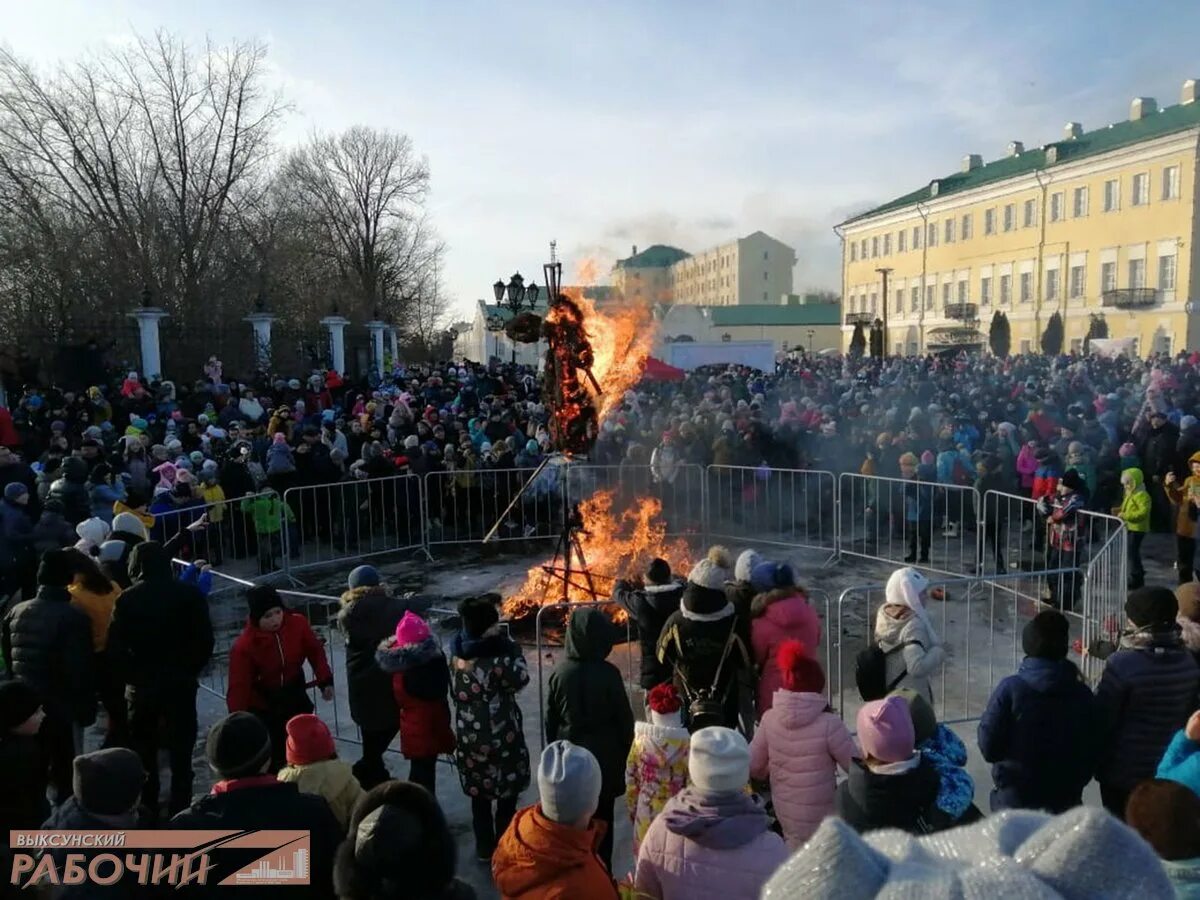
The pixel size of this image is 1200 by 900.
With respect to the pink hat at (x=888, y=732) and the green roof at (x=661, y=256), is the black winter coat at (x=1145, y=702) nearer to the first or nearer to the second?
the pink hat at (x=888, y=732)

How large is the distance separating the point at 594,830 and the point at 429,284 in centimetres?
6146

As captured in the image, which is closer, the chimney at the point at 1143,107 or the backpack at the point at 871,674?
the backpack at the point at 871,674

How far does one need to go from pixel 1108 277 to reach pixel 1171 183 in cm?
640

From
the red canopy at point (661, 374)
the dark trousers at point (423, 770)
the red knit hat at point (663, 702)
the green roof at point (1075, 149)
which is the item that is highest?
the green roof at point (1075, 149)

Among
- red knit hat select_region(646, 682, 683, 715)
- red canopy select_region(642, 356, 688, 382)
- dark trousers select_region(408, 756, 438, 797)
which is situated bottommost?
dark trousers select_region(408, 756, 438, 797)

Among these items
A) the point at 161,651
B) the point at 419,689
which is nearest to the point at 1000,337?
the point at 419,689

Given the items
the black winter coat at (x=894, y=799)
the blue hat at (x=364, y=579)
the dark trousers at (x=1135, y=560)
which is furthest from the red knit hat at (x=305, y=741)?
the dark trousers at (x=1135, y=560)

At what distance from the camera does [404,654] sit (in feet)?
18.3

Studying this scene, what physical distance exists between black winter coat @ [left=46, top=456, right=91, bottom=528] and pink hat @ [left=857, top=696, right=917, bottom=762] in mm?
9293

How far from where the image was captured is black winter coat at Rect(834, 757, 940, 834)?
12.2 ft

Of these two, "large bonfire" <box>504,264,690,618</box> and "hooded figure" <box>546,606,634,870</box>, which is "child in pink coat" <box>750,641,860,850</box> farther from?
"large bonfire" <box>504,264,690,618</box>

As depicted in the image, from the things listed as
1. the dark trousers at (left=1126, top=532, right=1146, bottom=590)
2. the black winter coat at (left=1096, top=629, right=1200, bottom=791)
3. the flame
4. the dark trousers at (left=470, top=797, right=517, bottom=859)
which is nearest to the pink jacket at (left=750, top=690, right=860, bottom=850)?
the black winter coat at (left=1096, top=629, right=1200, bottom=791)

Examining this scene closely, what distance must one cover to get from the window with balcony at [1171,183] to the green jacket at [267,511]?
5111 cm

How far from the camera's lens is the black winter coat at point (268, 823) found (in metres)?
3.38
